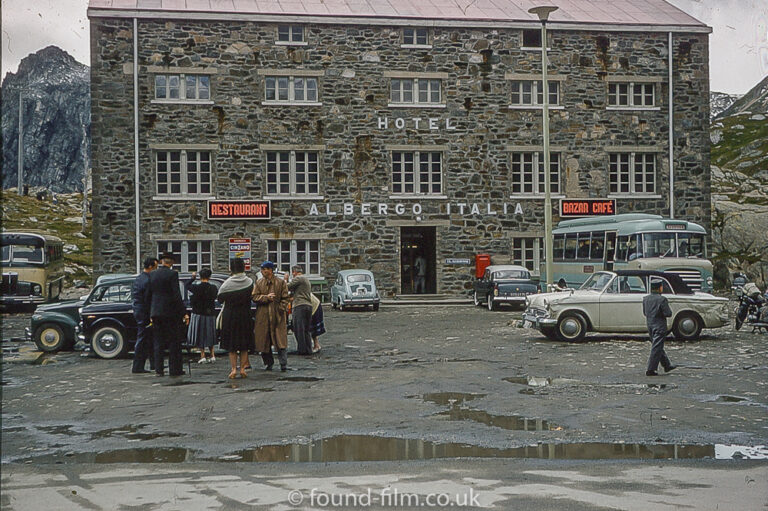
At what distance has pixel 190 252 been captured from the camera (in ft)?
112

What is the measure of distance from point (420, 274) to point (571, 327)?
18776mm

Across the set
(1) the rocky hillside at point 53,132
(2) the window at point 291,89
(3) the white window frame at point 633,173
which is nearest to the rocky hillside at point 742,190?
(3) the white window frame at point 633,173

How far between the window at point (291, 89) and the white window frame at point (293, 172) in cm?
214

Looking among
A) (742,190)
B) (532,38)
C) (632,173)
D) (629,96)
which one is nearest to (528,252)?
(632,173)

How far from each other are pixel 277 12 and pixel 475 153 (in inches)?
387

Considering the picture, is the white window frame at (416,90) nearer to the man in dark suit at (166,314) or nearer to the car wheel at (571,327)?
the car wheel at (571,327)

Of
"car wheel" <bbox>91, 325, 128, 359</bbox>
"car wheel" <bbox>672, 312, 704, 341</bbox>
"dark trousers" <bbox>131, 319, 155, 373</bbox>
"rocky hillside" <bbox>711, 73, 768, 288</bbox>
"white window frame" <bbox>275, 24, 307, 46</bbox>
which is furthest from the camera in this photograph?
"rocky hillside" <bbox>711, 73, 768, 288</bbox>

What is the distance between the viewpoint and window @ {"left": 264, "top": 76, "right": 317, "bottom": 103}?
114 ft

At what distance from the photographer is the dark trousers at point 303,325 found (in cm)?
1573

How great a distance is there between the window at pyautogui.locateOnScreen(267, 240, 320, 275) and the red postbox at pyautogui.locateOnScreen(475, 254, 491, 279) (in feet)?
21.3

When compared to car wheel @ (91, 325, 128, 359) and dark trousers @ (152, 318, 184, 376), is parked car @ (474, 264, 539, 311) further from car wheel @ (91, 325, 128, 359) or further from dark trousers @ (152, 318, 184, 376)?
dark trousers @ (152, 318, 184, 376)

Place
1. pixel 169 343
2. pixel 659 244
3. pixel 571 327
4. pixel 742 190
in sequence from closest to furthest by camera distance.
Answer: pixel 169 343
pixel 571 327
pixel 659 244
pixel 742 190

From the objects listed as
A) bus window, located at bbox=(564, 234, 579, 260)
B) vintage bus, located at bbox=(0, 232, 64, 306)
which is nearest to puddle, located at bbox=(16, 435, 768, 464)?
vintage bus, located at bbox=(0, 232, 64, 306)

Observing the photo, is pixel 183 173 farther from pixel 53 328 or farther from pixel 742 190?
pixel 742 190
